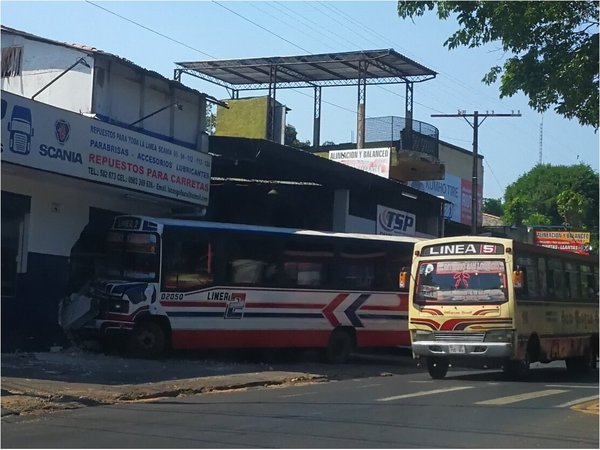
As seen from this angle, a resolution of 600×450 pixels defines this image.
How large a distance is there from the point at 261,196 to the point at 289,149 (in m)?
2.93

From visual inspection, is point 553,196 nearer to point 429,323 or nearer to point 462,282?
point 462,282

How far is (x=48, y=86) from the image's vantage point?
21.0 metres

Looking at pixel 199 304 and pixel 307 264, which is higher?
pixel 307 264

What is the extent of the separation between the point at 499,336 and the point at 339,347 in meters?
5.53

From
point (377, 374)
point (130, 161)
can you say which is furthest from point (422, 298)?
point (130, 161)

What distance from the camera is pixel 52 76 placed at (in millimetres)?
21609

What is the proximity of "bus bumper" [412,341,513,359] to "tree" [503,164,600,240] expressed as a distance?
31.3 m

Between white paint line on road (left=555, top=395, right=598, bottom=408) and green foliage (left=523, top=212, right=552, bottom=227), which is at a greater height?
green foliage (left=523, top=212, right=552, bottom=227)

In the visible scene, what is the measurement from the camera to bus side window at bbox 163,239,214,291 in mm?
19469

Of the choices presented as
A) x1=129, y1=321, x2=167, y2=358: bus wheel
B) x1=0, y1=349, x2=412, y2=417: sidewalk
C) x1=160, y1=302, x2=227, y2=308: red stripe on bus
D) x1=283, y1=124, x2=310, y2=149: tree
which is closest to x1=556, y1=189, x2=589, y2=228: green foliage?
x1=283, y1=124, x2=310, y2=149: tree

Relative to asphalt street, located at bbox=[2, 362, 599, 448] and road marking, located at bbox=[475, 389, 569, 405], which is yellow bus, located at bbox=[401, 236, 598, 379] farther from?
road marking, located at bbox=[475, 389, 569, 405]

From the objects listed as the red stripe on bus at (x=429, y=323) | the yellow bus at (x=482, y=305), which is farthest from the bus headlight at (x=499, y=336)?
the red stripe on bus at (x=429, y=323)

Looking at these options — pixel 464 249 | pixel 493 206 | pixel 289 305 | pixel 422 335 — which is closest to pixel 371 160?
pixel 289 305

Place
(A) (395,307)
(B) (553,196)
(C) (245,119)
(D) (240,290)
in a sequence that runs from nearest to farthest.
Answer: (D) (240,290), (A) (395,307), (C) (245,119), (B) (553,196)
